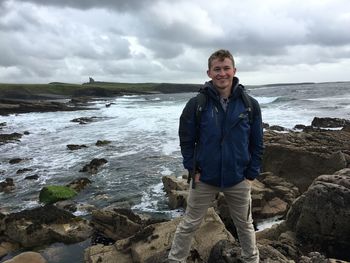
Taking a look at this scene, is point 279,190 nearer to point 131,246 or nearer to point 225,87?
point 131,246

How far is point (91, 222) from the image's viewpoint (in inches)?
388

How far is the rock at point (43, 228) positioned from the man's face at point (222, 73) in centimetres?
602

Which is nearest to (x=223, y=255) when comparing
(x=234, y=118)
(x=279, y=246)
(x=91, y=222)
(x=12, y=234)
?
(x=279, y=246)

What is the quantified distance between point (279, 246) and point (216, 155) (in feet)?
8.13

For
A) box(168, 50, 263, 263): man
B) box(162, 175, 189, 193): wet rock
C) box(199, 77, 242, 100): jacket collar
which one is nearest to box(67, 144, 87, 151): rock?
box(162, 175, 189, 193): wet rock

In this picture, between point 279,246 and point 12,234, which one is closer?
point 279,246

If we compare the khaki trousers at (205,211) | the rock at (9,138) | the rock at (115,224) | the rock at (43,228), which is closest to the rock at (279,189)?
the rock at (115,224)

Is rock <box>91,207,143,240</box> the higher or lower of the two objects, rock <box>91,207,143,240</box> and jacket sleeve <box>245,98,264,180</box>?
the lower

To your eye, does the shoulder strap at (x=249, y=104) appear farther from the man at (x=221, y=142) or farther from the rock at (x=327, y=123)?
the rock at (x=327, y=123)

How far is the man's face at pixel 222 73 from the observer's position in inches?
188

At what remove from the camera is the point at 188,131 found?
4.75 meters

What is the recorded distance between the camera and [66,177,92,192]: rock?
1425cm

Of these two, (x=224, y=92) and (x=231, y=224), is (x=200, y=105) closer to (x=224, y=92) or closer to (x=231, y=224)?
(x=224, y=92)

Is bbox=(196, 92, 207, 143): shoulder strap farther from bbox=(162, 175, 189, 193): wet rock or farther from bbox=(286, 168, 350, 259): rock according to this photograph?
bbox=(162, 175, 189, 193): wet rock
